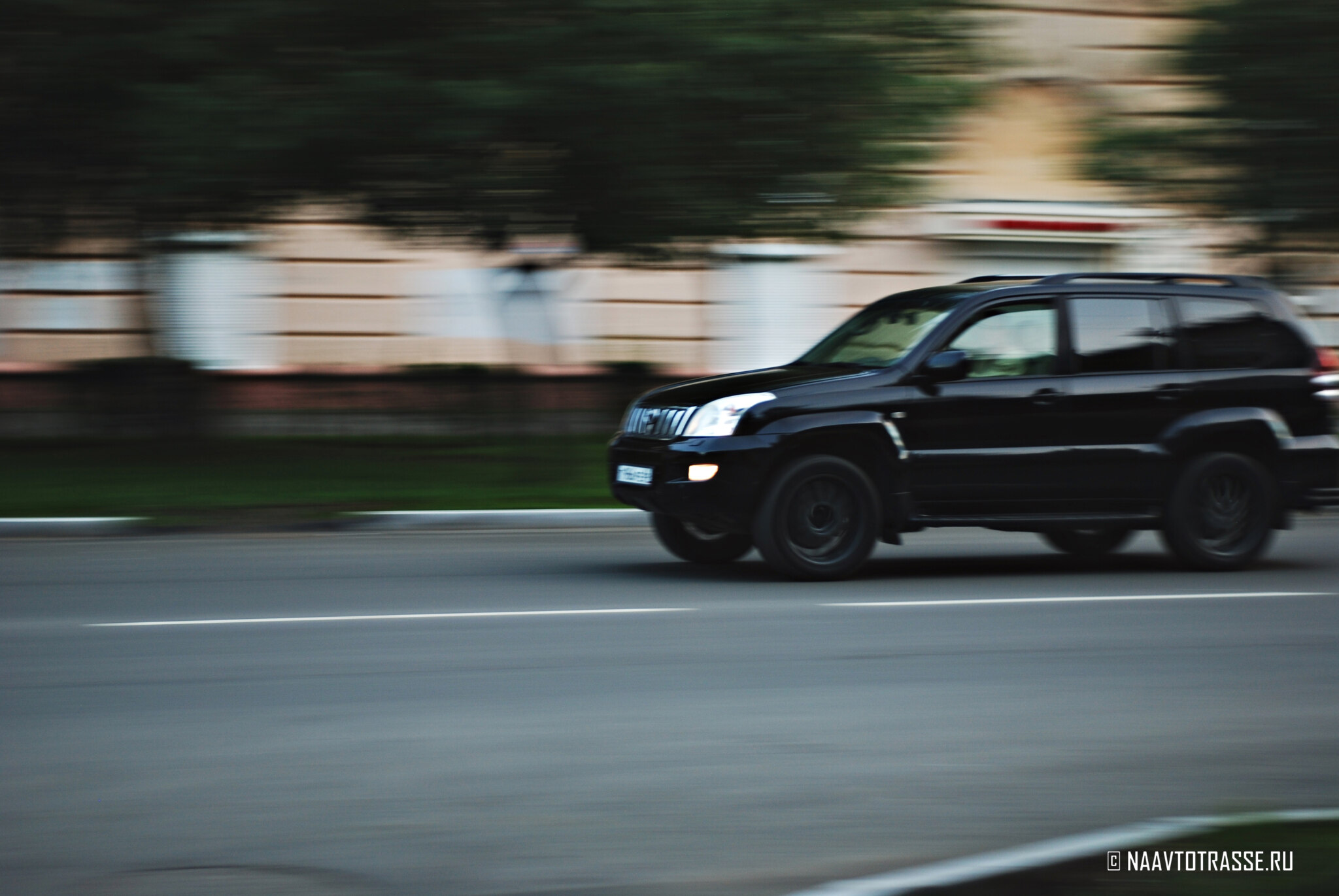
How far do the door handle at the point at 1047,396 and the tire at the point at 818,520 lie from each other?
1215 mm

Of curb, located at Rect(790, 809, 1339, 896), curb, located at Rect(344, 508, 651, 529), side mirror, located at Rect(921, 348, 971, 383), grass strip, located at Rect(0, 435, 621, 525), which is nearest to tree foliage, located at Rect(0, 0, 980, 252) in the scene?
grass strip, located at Rect(0, 435, 621, 525)

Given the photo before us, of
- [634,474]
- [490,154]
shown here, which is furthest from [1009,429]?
[490,154]

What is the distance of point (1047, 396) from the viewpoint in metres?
9.55

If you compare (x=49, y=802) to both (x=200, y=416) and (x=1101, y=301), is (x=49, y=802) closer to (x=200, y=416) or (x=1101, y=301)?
(x=1101, y=301)

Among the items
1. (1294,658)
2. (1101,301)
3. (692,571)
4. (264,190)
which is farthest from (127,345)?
(1294,658)

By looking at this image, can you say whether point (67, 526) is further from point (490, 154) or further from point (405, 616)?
point (405, 616)

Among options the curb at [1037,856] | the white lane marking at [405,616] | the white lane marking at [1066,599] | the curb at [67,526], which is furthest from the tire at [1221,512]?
the curb at [67,526]

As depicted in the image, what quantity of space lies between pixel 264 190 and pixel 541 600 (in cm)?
728

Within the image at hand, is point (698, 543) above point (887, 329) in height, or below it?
below

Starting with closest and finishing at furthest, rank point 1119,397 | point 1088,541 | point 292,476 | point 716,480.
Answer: point 716,480, point 1119,397, point 1088,541, point 292,476

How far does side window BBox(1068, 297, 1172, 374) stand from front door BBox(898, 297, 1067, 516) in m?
0.19

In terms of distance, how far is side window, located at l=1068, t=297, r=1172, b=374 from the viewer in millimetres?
9711

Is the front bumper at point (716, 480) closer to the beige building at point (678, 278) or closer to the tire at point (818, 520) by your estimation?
the tire at point (818, 520)

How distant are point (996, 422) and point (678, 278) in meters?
12.4
